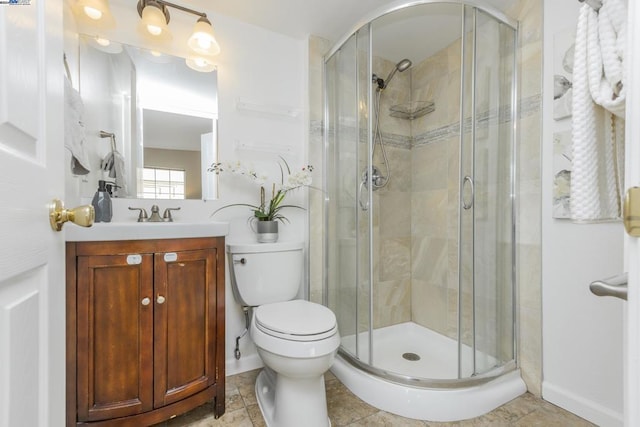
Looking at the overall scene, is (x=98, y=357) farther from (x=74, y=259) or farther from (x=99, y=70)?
(x=99, y=70)

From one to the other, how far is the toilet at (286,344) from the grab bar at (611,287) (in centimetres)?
92

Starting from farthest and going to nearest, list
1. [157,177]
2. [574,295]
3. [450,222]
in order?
[450,222] → [157,177] → [574,295]

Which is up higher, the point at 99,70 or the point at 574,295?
the point at 99,70

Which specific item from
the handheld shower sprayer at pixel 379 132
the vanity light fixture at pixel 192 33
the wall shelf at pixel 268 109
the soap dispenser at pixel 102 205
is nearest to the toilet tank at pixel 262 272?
the soap dispenser at pixel 102 205

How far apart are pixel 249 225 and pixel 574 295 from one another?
5.75 feet

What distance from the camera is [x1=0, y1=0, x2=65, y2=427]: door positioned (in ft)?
1.23

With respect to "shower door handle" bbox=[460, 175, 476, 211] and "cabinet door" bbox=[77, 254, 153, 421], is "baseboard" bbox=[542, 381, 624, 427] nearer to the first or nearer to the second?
"shower door handle" bbox=[460, 175, 476, 211]

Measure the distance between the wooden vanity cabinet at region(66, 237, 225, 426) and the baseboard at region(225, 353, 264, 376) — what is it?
1.45 ft

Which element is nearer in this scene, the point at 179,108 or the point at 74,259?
the point at 74,259

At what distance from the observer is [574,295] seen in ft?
4.62

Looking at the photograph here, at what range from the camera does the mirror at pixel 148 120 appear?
1524mm

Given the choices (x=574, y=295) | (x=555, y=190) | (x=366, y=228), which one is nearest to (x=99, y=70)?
(x=366, y=228)

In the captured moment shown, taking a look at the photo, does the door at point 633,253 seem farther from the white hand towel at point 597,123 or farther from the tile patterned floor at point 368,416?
the tile patterned floor at point 368,416

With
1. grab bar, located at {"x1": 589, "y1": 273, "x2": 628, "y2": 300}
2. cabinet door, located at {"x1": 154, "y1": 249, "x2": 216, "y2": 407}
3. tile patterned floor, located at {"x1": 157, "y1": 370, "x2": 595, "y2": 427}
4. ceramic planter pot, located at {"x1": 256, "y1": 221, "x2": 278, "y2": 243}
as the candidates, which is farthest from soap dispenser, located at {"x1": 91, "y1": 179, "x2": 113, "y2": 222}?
grab bar, located at {"x1": 589, "y1": 273, "x2": 628, "y2": 300}
